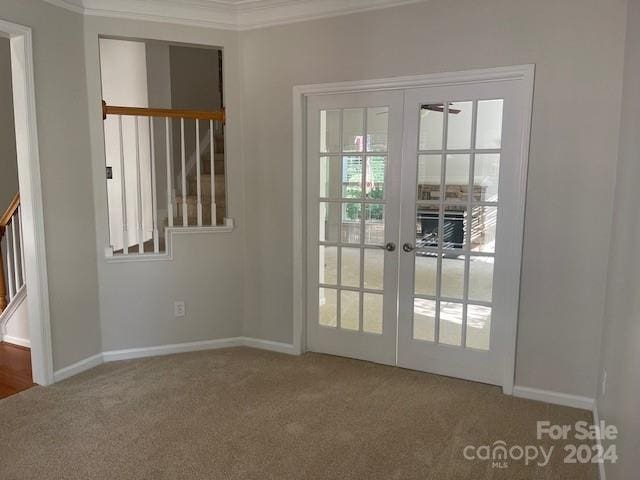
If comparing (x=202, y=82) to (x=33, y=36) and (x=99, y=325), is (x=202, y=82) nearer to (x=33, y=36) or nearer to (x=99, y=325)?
(x=33, y=36)

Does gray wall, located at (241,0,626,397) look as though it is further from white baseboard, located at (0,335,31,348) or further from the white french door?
white baseboard, located at (0,335,31,348)

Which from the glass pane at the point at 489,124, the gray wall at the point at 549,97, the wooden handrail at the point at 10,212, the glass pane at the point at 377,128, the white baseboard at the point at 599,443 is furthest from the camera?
the wooden handrail at the point at 10,212

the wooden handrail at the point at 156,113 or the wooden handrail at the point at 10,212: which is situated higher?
the wooden handrail at the point at 156,113

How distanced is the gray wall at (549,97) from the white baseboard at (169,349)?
2.14 metres

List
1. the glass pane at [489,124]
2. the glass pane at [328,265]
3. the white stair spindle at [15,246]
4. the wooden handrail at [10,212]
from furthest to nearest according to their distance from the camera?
the white stair spindle at [15,246] < the wooden handrail at [10,212] < the glass pane at [328,265] < the glass pane at [489,124]

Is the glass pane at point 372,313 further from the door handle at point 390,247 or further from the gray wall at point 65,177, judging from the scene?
the gray wall at point 65,177

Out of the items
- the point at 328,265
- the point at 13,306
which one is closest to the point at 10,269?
the point at 13,306

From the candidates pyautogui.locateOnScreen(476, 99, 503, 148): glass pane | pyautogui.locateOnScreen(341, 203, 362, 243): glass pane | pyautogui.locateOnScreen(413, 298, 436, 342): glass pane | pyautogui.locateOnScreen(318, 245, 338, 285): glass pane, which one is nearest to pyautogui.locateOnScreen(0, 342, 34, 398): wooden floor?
pyautogui.locateOnScreen(318, 245, 338, 285): glass pane

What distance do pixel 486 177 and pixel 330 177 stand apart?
1.10 meters

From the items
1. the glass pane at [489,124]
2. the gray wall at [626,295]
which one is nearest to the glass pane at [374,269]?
the glass pane at [489,124]

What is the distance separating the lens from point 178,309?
3867 millimetres

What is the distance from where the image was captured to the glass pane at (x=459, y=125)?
10.4 ft

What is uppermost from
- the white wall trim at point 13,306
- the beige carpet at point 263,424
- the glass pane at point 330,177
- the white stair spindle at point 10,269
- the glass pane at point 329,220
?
the glass pane at point 330,177

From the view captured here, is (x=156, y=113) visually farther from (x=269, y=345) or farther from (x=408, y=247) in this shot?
(x=408, y=247)
